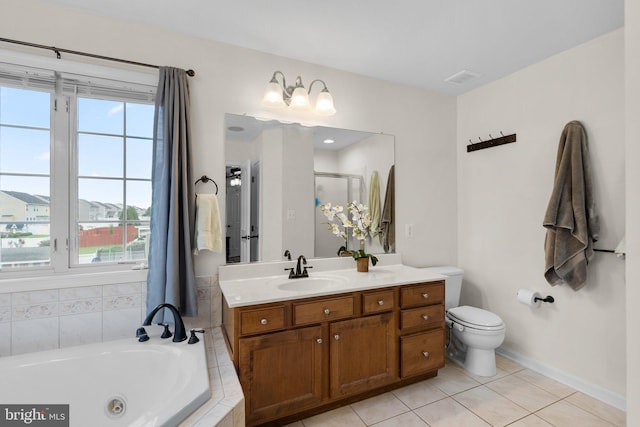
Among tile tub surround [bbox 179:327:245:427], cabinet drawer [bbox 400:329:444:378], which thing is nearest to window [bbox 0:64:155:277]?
tile tub surround [bbox 179:327:245:427]

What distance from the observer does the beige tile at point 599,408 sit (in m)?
1.89

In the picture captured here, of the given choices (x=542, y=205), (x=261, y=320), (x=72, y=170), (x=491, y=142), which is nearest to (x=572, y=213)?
(x=542, y=205)

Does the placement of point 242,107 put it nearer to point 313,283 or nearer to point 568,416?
point 313,283

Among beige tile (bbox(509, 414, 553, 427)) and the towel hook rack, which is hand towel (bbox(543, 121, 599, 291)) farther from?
beige tile (bbox(509, 414, 553, 427))

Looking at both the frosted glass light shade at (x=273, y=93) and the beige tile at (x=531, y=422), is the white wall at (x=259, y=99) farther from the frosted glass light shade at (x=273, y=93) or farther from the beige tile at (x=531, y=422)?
the beige tile at (x=531, y=422)

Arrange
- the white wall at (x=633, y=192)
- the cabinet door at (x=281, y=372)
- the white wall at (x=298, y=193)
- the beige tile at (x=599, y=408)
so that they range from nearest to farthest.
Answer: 1. the white wall at (x=633, y=192)
2. the cabinet door at (x=281, y=372)
3. the beige tile at (x=599, y=408)
4. the white wall at (x=298, y=193)

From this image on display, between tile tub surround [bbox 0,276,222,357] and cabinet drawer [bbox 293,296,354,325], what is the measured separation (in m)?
0.99

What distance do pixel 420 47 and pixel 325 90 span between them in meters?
0.74

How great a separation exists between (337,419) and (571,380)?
175 centimetres

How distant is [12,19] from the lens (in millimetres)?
1688

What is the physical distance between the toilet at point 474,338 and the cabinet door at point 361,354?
71cm

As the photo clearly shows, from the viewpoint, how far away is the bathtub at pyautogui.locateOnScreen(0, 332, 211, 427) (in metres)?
1.48

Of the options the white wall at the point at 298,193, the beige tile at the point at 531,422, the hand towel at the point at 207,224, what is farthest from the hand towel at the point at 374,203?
the beige tile at the point at 531,422

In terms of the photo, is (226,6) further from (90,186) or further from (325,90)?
(90,186)
